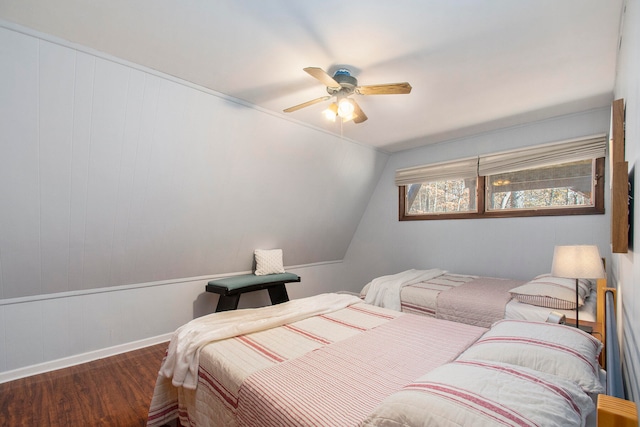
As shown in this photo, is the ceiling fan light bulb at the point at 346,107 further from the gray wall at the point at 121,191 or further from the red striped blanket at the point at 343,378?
the red striped blanket at the point at 343,378

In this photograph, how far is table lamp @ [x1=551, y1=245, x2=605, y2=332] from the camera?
1823mm

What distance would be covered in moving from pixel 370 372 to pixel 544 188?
3.24 metres

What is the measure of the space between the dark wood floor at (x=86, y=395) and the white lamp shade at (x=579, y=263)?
285 cm

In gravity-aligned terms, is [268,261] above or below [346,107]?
below

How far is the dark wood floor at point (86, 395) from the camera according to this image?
1960mm

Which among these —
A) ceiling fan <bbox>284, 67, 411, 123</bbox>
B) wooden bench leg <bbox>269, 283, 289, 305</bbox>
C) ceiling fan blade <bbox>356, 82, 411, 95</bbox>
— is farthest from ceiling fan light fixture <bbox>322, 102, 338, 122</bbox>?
wooden bench leg <bbox>269, 283, 289, 305</bbox>

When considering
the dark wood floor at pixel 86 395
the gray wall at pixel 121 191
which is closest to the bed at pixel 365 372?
the dark wood floor at pixel 86 395

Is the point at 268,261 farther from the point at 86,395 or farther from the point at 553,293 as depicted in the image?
the point at 553,293

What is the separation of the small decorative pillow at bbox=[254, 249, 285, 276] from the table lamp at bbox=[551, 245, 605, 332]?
2922mm

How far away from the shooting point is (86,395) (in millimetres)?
2242

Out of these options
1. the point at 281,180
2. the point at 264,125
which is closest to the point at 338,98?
the point at 264,125

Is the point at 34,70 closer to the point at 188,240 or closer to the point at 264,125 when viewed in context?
the point at 264,125

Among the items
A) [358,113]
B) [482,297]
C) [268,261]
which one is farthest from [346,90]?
[268,261]

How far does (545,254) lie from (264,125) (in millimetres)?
3286
